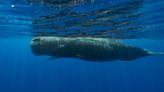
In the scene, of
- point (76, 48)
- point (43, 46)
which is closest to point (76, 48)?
point (76, 48)

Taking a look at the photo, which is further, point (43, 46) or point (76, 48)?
point (76, 48)

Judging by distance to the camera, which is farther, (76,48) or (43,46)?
(76,48)

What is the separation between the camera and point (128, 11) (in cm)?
1742

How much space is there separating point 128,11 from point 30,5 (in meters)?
6.12

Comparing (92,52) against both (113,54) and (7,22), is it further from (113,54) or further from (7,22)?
(7,22)

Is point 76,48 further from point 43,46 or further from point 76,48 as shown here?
point 43,46

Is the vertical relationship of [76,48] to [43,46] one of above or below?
below

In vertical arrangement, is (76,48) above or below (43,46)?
below

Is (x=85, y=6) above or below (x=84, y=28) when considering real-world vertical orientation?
above

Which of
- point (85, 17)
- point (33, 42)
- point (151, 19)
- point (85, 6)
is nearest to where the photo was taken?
point (33, 42)

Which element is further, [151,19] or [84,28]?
[84,28]

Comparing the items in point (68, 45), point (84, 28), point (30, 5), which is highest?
point (30, 5)

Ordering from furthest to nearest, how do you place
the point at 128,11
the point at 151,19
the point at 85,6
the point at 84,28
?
the point at 84,28 → the point at 151,19 → the point at 128,11 → the point at 85,6

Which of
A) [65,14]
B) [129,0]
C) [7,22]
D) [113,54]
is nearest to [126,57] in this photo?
[113,54]
